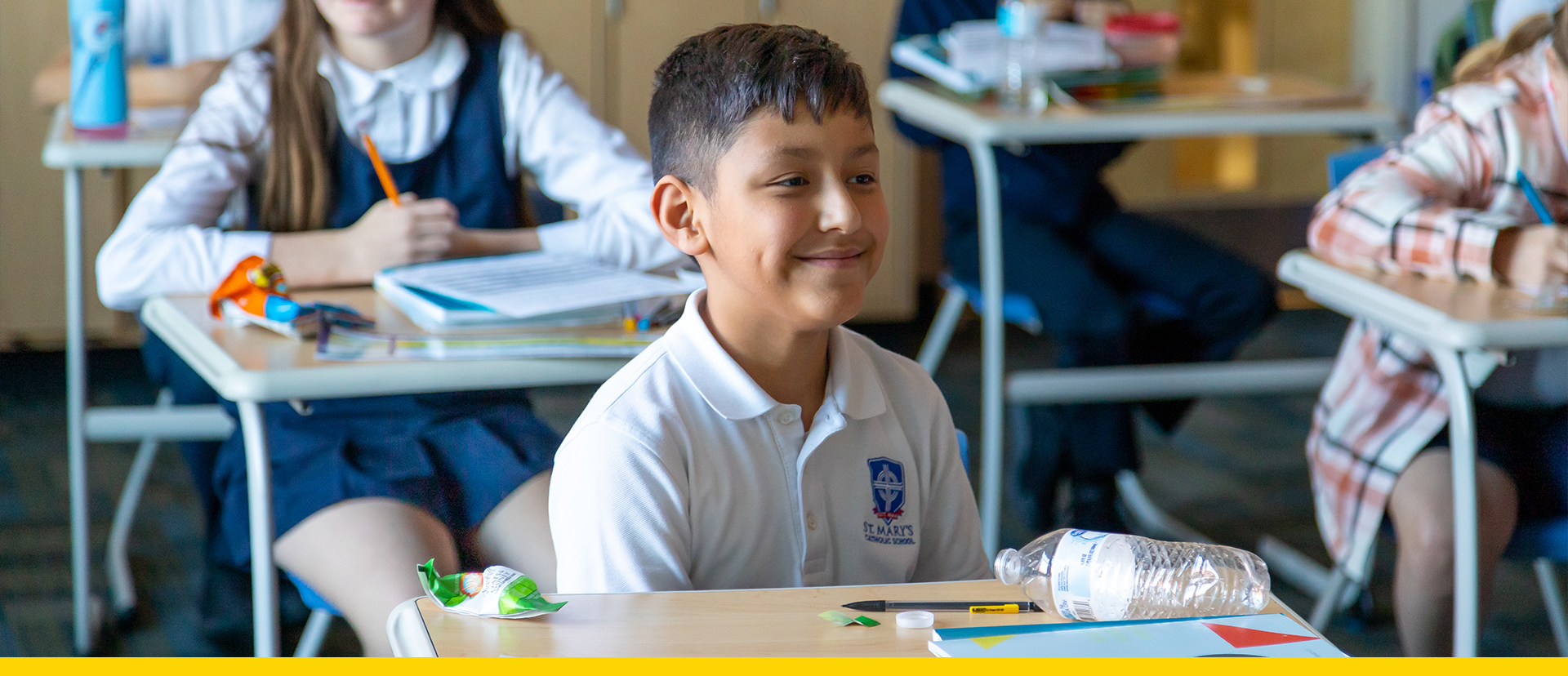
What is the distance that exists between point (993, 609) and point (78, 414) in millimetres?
1691

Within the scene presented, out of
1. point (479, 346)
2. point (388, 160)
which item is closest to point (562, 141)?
point (388, 160)

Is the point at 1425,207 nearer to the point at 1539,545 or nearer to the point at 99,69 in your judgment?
the point at 1539,545

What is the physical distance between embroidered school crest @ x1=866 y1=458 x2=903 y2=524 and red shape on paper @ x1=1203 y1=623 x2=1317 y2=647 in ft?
0.96

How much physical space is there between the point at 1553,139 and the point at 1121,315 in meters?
0.76

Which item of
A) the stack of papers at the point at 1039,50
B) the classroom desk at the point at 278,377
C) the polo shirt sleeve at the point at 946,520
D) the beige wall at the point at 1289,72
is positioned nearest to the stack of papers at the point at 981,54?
the stack of papers at the point at 1039,50

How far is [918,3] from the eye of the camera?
2680 millimetres

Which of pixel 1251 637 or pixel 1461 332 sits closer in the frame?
pixel 1251 637

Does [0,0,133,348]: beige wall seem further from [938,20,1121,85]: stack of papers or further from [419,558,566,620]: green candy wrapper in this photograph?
[419,558,566,620]: green candy wrapper

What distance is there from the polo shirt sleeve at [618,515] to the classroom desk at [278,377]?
33 cm

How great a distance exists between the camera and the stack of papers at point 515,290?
134cm

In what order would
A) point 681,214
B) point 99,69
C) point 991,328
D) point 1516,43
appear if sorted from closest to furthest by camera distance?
1. point 681,214
2. point 1516,43
3. point 99,69
4. point 991,328

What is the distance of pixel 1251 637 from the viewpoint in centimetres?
75

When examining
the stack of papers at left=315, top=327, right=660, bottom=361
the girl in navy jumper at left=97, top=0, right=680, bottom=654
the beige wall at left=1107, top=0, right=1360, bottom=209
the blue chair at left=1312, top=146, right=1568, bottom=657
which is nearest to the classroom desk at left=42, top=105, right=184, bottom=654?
the girl in navy jumper at left=97, top=0, right=680, bottom=654

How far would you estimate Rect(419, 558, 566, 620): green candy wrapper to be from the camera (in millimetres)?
777
